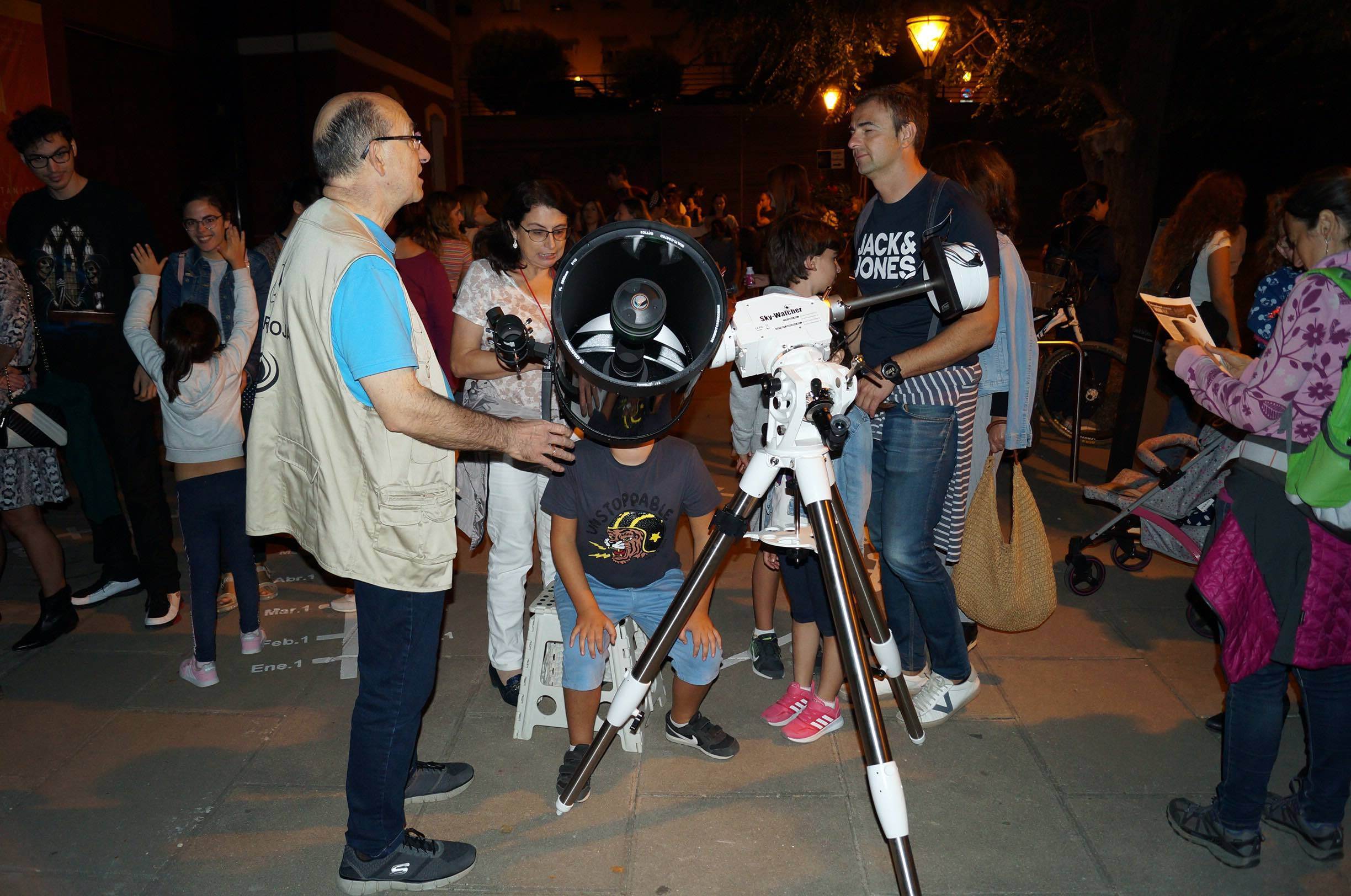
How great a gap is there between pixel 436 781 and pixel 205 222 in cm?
263

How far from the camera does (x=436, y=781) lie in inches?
117

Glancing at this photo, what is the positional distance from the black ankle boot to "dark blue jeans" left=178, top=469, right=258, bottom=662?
0.93 metres

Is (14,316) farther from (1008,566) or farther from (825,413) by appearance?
(1008,566)

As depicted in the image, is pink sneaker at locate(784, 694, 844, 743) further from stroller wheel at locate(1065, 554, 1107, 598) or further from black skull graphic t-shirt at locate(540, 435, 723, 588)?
stroller wheel at locate(1065, 554, 1107, 598)

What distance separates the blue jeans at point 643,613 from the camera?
9.93 feet

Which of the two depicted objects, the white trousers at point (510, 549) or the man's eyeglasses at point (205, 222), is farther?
the man's eyeglasses at point (205, 222)

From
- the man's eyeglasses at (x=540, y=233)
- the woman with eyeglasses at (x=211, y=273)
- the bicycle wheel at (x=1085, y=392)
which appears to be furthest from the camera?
the bicycle wheel at (x=1085, y=392)

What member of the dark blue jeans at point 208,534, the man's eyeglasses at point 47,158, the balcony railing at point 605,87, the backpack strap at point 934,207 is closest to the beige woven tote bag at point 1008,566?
the backpack strap at point 934,207

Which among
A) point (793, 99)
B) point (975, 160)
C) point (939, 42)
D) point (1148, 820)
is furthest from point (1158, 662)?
point (793, 99)

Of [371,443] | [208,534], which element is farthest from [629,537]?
[208,534]

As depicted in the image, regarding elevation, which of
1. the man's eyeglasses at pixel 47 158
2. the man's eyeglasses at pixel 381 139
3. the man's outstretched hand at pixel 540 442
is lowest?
the man's outstretched hand at pixel 540 442

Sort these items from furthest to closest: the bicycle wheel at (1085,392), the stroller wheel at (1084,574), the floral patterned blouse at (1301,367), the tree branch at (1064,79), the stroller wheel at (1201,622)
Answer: the tree branch at (1064,79), the bicycle wheel at (1085,392), the stroller wheel at (1084,574), the stroller wheel at (1201,622), the floral patterned blouse at (1301,367)

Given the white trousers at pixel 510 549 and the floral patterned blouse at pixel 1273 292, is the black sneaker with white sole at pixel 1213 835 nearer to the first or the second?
the floral patterned blouse at pixel 1273 292

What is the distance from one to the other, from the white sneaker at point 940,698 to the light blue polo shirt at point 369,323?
226 cm
